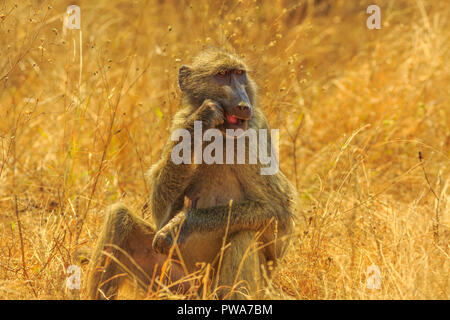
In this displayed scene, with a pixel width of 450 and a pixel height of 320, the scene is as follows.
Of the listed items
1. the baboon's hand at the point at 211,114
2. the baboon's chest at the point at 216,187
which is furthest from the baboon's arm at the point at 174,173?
the baboon's chest at the point at 216,187

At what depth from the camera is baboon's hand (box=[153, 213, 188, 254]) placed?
11.3ft

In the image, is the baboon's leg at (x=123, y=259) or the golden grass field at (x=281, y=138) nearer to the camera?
the baboon's leg at (x=123, y=259)

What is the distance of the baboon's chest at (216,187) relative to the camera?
3.64m

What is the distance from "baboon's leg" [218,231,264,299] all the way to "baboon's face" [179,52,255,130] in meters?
0.63

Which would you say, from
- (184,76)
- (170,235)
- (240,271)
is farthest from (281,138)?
(240,271)

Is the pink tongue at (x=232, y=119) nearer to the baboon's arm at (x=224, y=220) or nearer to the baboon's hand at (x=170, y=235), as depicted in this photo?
the baboon's arm at (x=224, y=220)

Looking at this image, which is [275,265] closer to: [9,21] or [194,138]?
[194,138]

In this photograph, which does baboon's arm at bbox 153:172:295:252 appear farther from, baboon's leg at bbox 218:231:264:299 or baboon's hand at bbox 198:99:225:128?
baboon's hand at bbox 198:99:225:128

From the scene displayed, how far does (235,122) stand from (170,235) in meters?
0.69

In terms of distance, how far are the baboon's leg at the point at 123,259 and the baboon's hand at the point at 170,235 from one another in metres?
0.10

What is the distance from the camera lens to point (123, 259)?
3.59 metres

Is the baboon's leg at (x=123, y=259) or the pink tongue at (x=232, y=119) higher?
the pink tongue at (x=232, y=119)

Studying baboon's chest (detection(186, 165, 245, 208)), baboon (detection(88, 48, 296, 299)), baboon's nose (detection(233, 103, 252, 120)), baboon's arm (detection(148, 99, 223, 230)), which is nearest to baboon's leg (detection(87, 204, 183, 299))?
baboon (detection(88, 48, 296, 299))

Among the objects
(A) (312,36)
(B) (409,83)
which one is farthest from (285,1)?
(B) (409,83)
